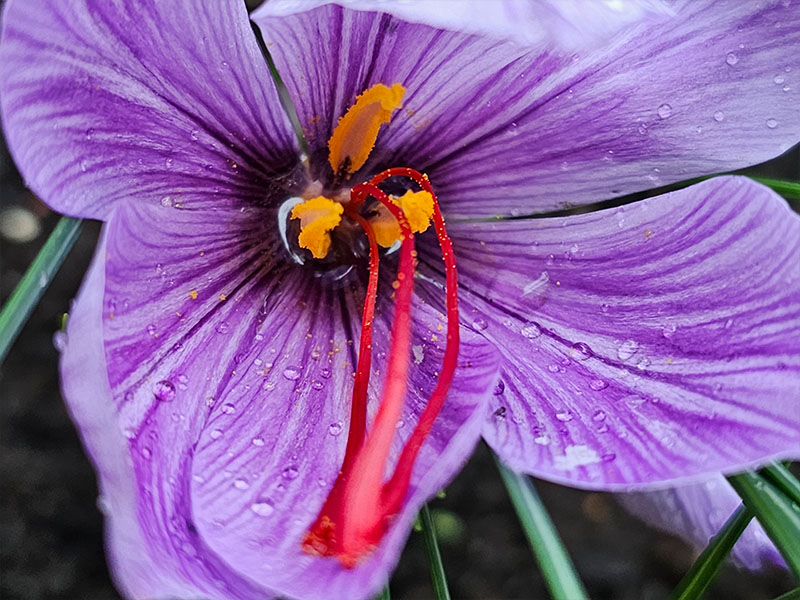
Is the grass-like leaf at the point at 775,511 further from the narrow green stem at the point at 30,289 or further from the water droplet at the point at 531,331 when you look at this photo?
the narrow green stem at the point at 30,289

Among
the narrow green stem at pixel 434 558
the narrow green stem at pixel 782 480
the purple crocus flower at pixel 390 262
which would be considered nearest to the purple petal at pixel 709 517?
the purple crocus flower at pixel 390 262

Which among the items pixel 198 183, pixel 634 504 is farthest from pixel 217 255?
pixel 634 504

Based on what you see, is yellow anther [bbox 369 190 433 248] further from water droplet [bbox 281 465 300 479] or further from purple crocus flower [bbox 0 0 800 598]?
water droplet [bbox 281 465 300 479]

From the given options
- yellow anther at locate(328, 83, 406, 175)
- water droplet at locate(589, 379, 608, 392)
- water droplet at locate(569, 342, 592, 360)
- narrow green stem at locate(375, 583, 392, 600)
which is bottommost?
narrow green stem at locate(375, 583, 392, 600)

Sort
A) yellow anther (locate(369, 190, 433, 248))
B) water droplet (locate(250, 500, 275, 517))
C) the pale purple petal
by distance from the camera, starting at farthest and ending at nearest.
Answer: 1. yellow anther (locate(369, 190, 433, 248))
2. water droplet (locate(250, 500, 275, 517))
3. the pale purple petal

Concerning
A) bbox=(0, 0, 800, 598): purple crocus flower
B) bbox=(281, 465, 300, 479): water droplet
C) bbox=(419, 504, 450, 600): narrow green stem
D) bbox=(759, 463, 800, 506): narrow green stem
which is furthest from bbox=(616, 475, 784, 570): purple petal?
bbox=(281, 465, 300, 479): water droplet

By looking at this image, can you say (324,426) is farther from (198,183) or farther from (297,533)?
(198,183)

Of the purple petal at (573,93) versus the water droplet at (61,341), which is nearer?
the water droplet at (61,341)
